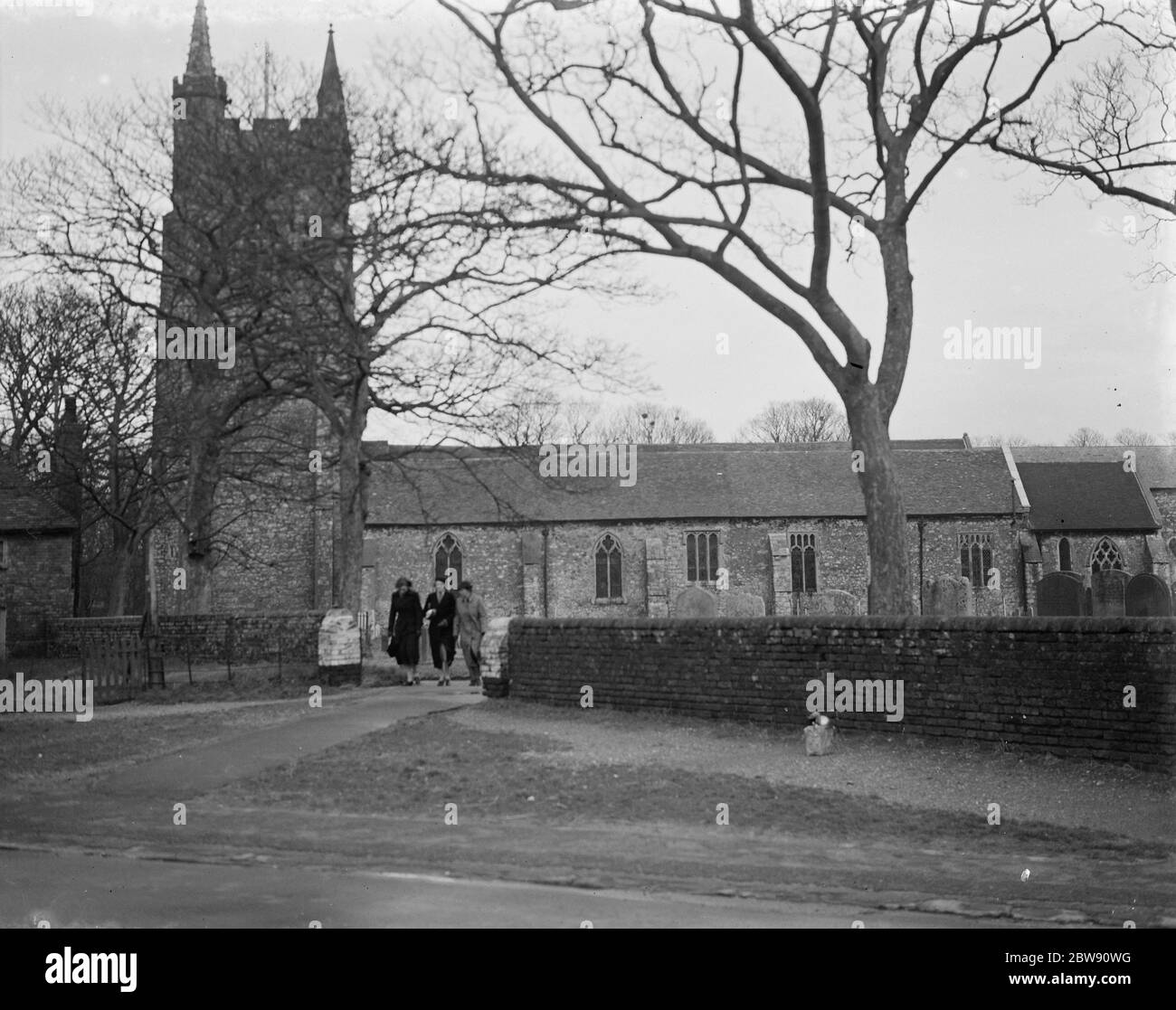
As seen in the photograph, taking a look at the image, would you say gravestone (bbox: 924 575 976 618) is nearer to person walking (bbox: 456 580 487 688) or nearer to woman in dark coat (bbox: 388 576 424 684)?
person walking (bbox: 456 580 487 688)

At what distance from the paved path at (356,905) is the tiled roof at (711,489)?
45209 millimetres

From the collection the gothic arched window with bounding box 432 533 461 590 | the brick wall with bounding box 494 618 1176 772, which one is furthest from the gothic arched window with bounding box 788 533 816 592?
the brick wall with bounding box 494 618 1176 772

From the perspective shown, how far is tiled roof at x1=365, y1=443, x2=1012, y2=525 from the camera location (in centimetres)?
5459

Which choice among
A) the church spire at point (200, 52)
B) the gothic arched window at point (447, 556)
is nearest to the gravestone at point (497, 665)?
the church spire at point (200, 52)

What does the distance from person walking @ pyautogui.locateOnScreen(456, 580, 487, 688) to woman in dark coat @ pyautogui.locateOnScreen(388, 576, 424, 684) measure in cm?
104

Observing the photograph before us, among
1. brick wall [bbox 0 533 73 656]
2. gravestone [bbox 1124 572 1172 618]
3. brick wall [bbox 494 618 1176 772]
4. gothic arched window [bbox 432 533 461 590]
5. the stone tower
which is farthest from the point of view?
gothic arched window [bbox 432 533 461 590]

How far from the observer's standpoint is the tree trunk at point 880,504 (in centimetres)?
1636

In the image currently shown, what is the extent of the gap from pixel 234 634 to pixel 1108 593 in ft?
97.0

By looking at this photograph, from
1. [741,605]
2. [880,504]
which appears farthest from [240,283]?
[741,605]

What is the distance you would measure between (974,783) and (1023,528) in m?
45.9

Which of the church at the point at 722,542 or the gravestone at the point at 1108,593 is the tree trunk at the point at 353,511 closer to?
the gravestone at the point at 1108,593

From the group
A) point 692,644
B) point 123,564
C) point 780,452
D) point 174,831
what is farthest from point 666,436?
point 174,831

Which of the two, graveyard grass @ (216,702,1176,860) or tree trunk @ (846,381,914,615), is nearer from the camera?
graveyard grass @ (216,702,1176,860)

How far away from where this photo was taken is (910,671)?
43.5 ft
